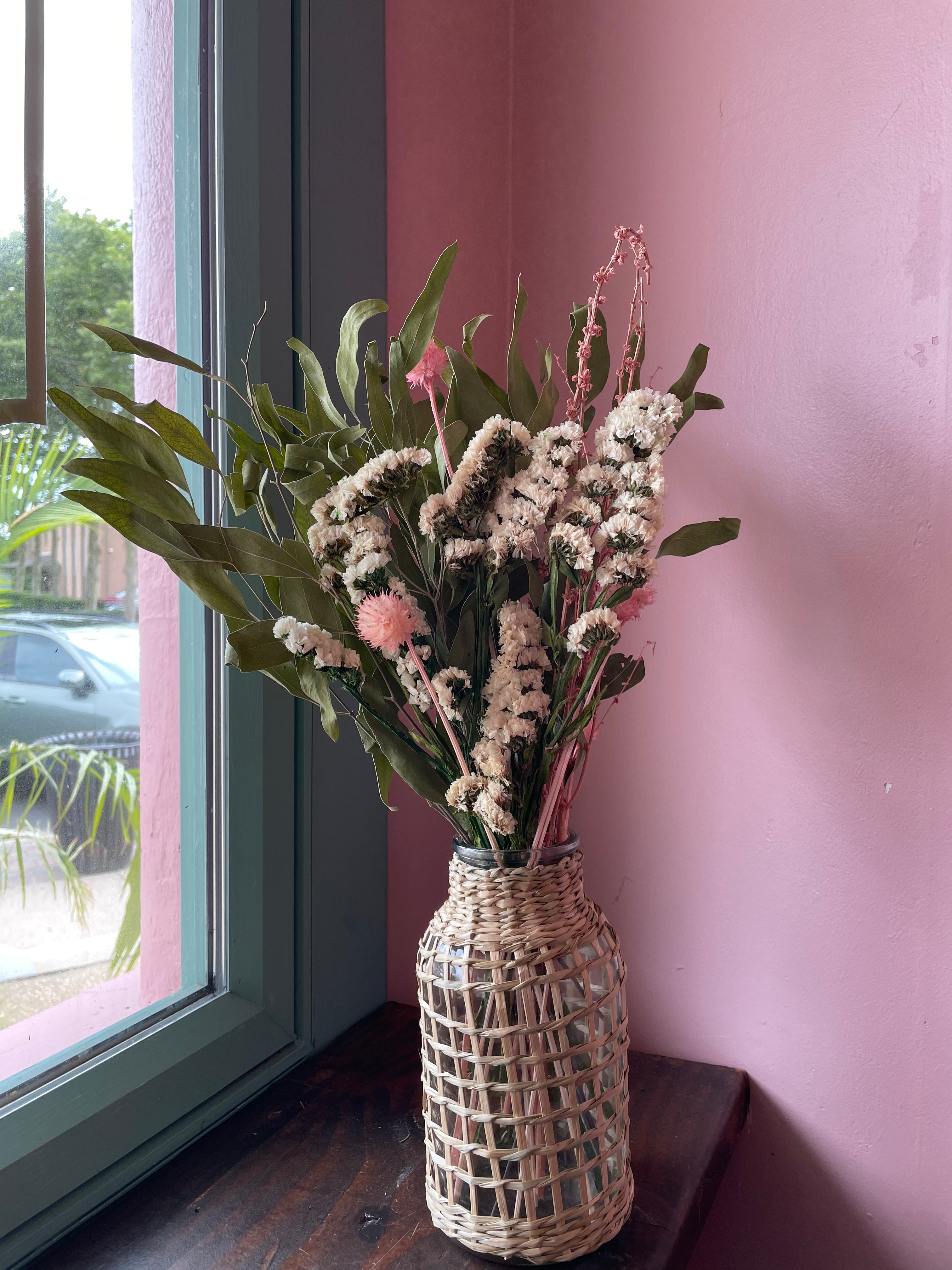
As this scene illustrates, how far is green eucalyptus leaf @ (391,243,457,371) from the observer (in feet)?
2.13

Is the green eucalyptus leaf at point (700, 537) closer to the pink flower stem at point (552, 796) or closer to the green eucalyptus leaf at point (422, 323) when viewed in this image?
the pink flower stem at point (552, 796)

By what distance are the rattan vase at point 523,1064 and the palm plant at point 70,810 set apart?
1.02 feet

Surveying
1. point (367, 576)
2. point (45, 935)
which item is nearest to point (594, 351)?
point (367, 576)

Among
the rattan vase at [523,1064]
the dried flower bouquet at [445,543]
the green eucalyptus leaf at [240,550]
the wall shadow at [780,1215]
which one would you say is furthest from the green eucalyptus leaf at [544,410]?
the wall shadow at [780,1215]

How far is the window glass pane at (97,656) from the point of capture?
0.72 meters

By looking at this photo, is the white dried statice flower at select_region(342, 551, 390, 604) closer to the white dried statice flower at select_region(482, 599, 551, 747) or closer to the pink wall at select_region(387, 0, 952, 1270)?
the white dried statice flower at select_region(482, 599, 551, 747)

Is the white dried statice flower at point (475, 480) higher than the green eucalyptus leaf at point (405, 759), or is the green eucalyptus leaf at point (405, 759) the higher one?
the white dried statice flower at point (475, 480)

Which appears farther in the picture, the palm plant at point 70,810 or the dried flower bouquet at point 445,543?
the palm plant at point 70,810

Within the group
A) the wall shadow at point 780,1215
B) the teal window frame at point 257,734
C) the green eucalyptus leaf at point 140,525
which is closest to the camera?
the green eucalyptus leaf at point 140,525

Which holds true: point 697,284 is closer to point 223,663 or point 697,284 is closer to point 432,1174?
point 223,663

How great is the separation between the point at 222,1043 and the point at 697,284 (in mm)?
898

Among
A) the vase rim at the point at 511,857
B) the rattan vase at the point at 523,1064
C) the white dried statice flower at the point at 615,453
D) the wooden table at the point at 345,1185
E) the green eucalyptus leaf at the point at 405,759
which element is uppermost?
the white dried statice flower at the point at 615,453

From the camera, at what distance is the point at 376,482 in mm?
593

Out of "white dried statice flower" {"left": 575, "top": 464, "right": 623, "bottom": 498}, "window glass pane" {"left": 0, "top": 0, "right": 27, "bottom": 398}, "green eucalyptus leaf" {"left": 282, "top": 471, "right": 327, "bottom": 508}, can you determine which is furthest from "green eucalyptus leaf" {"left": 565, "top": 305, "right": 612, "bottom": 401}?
"window glass pane" {"left": 0, "top": 0, "right": 27, "bottom": 398}
